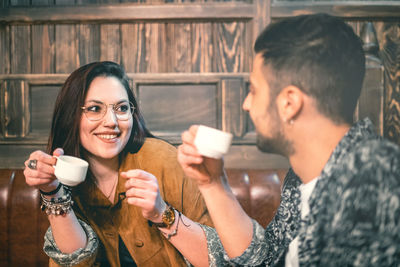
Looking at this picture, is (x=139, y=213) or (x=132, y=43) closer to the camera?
(x=139, y=213)

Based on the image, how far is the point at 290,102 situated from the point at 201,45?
59.4 inches

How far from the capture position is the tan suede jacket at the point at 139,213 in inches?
51.1

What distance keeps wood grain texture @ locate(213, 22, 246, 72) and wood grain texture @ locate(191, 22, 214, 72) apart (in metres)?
0.04

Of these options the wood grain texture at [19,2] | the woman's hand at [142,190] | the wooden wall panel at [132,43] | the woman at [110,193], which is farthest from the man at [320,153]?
the wood grain texture at [19,2]

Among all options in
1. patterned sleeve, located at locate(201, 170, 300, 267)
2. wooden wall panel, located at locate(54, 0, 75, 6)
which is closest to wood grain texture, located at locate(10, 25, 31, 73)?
wooden wall panel, located at locate(54, 0, 75, 6)

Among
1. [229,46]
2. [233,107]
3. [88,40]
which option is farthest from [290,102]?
[88,40]

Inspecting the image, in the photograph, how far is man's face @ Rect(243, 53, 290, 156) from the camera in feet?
3.01

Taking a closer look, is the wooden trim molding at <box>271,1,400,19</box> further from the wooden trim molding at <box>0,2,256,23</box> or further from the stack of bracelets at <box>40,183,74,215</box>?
the stack of bracelets at <box>40,183,74,215</box>

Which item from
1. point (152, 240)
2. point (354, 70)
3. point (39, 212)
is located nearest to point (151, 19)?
point (39, 212)

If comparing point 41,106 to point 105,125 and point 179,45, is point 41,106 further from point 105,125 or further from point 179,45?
point 105,125

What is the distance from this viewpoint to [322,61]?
33.7 inches

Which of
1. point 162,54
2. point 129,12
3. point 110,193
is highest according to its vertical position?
point 129,12

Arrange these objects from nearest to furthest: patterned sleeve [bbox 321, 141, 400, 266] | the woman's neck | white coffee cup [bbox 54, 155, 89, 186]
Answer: patterned sleeve [bbox 321, 141, 400, 266]
white coffee cup [bbox 54, 155, 89, 186]
the woman's neck

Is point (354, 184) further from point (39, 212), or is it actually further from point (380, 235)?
point (39, 212)
